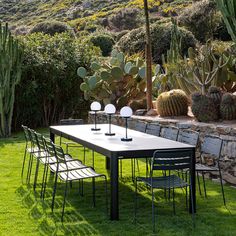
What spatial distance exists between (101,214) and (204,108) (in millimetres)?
3268

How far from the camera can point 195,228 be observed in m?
4.92

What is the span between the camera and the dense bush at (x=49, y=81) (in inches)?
515

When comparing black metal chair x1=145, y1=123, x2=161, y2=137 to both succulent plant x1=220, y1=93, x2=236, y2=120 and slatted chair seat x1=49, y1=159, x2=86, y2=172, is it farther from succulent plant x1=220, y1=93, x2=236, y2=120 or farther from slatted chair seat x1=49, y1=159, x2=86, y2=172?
slatted chair seat x1=49, y1=159, x2=86, y2=172

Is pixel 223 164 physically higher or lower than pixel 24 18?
lower

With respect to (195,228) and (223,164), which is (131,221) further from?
(223,164)

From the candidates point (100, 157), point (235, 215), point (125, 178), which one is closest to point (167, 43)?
point (100, 157)

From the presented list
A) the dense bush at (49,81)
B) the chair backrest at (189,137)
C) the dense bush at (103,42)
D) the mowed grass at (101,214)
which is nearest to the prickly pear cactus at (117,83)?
the dense bush at (49,81)

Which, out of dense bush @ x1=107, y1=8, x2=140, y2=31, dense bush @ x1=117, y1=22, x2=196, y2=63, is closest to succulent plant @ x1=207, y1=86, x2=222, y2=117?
dense bush @ x1=117, y1=22, x2=196, y2=63

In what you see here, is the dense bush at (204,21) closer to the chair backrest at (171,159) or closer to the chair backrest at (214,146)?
the chair backrest at (214,146)

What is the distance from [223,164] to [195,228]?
222 centimetres

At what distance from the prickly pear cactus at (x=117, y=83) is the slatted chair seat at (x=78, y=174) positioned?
597 centimetres

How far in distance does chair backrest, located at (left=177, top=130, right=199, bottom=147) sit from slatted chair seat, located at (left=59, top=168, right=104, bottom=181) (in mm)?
1413

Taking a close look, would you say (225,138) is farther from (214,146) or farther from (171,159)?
(171,159)

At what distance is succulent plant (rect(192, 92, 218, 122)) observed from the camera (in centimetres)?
799
